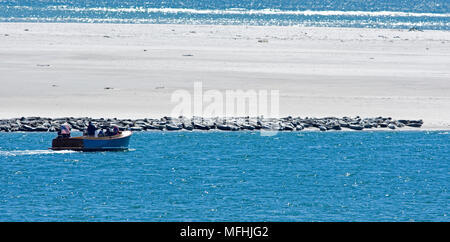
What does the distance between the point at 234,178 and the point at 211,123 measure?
30.8 ft

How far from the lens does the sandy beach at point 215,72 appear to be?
4541cm

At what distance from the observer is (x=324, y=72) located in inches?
2239

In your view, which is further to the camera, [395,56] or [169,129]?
[395,56]

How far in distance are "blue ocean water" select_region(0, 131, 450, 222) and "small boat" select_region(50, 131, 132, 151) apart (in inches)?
12.4

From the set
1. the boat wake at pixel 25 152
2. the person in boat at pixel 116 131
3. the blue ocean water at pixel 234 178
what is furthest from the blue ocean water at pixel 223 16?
the boat wake at pixel 25 152

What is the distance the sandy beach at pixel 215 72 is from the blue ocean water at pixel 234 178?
456 cm

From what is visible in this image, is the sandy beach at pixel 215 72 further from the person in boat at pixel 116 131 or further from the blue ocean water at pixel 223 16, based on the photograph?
the blue ocean water at pixel 223 16

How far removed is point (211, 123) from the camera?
137ft

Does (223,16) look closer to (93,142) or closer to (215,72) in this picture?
(215,72)

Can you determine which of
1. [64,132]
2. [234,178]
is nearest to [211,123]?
[64,132]

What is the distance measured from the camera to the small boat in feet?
120

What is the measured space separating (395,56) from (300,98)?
21631 millimetres
